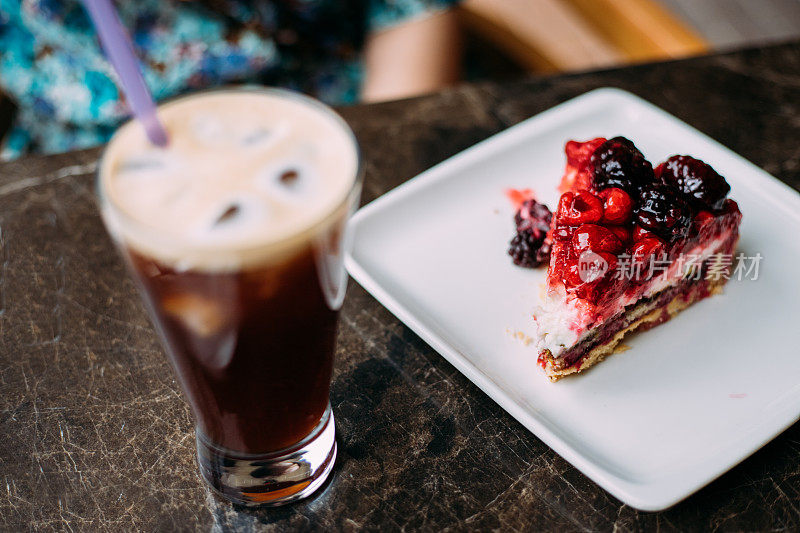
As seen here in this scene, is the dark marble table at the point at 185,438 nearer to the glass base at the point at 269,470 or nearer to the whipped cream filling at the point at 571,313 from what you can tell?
the glass base at the point at 269,470

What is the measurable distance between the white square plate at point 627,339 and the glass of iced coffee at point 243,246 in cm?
31

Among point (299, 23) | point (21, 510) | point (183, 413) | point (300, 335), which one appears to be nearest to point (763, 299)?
point (300, 335)

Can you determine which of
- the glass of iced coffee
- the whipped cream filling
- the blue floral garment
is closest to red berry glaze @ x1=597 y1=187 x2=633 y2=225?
the whipped cream filling

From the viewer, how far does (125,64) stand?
0.69m

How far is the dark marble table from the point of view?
906 mm

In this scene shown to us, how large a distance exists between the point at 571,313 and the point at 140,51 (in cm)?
121

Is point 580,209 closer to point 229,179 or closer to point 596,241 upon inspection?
point 596,241

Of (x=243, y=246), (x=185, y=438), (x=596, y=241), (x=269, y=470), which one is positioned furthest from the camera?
(x=596, y=241)

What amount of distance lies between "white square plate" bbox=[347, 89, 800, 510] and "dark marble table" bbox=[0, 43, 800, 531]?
6 cm

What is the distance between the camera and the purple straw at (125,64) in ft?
2.19

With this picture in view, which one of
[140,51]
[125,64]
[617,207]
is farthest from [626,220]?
[140,51]

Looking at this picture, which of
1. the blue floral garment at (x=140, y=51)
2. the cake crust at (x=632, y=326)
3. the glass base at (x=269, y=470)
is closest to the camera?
the glass base at (x=269, y=470)

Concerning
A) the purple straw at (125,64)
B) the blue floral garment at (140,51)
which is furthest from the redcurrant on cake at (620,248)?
the blue floral garment at (140,51)

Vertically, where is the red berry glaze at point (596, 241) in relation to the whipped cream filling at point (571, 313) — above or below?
above
